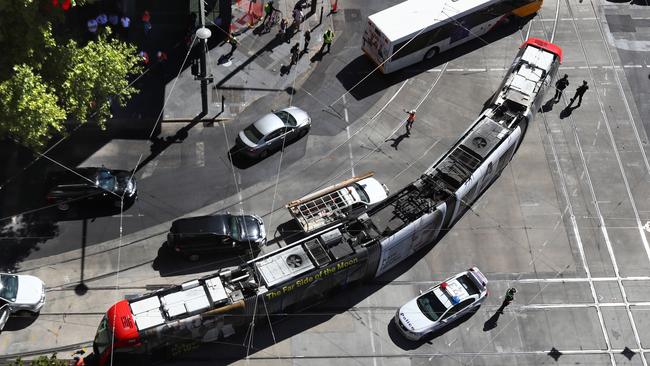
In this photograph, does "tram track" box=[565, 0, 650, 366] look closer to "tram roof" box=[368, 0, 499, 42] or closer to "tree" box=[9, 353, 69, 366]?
"tram roof" box=[368, 0, 499, 42]

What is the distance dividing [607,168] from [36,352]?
101 feet

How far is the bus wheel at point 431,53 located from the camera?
43213 mm

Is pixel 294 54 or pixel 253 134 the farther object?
pixel 294 54

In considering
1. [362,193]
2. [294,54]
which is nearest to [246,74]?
[294,54]

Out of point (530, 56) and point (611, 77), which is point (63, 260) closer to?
point (530, 56)

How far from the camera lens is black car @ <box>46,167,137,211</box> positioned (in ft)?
112

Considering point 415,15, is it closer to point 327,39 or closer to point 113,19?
point 327,39

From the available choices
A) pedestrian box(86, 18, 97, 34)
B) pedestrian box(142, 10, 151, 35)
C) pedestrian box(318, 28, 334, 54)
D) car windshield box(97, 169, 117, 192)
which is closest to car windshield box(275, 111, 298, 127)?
pedestrian box(318, 28, 334, 54)

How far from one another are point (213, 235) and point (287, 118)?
8685 mm

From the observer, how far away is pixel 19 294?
30766 mm

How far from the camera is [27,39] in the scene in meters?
30.0

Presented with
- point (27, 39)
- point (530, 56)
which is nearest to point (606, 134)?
A: point (530, 56)

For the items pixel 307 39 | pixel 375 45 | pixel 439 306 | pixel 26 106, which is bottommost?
pixel 439 306

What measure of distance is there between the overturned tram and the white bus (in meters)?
6.23
